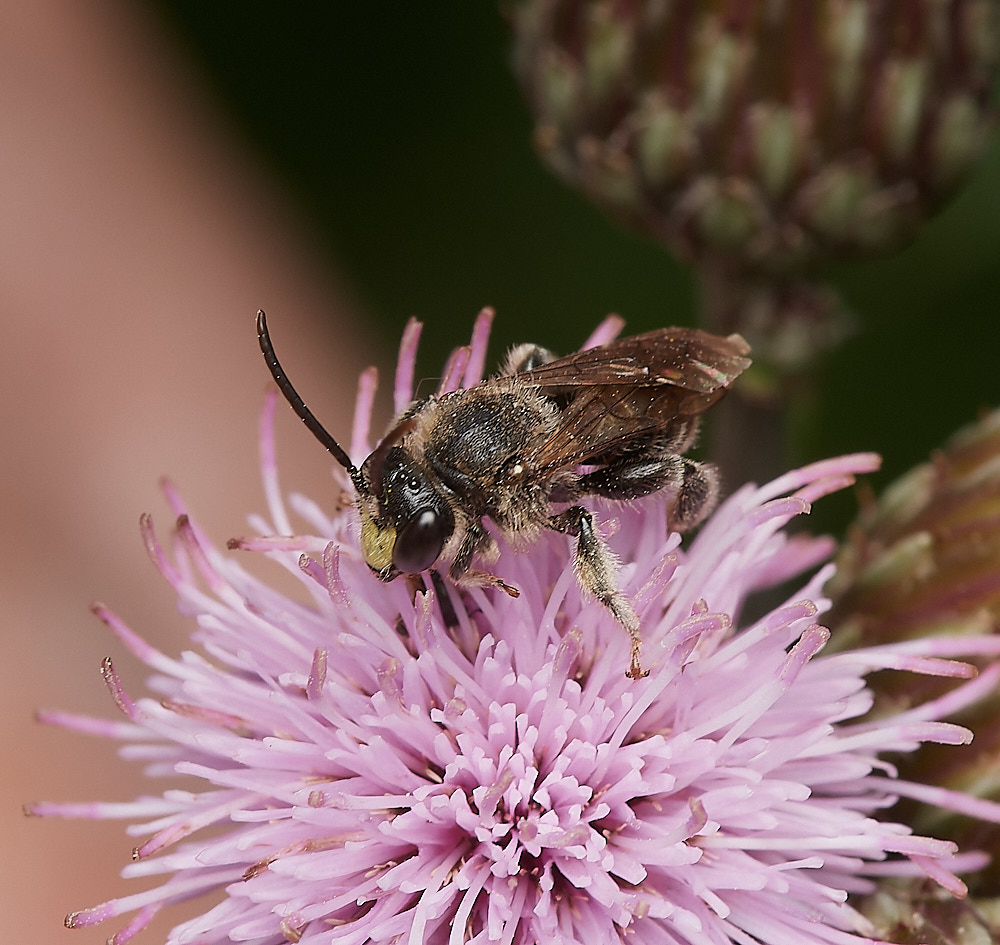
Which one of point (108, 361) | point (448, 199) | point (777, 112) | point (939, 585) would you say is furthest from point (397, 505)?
point (448, 199)

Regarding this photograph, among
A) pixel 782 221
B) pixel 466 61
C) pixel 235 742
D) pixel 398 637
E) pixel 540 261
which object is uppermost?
pixel 466 61

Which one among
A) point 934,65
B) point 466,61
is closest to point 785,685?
point 934,65

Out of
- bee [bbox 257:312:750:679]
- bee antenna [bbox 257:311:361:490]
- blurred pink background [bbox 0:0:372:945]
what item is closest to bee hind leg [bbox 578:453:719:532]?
bee [bbox 257:312:750:679]

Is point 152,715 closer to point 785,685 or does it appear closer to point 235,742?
point 235,742

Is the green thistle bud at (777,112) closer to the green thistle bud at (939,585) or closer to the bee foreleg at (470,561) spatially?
the green thistle bud at (939,585)

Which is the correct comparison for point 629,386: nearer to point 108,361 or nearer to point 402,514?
point 402,514

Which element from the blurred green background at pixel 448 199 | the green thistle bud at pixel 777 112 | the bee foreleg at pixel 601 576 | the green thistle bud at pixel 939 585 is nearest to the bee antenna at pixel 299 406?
the bee foreleg at pixel 601 576
